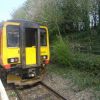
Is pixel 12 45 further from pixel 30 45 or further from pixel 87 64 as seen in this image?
pixel 87 64

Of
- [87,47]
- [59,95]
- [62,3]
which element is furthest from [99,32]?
[59,95]

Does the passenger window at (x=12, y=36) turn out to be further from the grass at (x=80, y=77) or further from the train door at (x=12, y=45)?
the grass at (x=80, y=77)

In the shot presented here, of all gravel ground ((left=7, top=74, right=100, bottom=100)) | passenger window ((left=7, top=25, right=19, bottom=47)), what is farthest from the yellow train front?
gravel ground ((left=7, top=74, right=100, bottom=100))

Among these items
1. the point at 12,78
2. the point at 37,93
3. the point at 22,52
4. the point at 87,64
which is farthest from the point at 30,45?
the point at 87,64

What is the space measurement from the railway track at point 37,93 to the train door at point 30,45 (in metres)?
1.05

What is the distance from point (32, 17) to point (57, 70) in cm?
1163

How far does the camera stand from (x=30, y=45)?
11.4 m

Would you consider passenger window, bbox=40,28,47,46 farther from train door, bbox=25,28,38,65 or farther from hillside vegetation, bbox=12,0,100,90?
hillside vegetation, bbox=12,0,100,90

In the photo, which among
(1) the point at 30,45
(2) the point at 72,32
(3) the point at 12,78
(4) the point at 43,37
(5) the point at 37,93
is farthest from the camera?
(2) the point at 72,32

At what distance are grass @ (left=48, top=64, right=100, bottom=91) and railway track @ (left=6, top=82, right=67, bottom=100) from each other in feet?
3.27

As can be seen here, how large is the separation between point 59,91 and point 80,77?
1511 millimetres

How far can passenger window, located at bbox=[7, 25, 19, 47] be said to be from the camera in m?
10.5

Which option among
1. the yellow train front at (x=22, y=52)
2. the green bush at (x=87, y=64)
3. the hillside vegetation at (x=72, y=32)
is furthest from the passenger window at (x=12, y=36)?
the green bush at (x=87, y=64)

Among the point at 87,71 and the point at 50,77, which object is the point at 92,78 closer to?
the point at 87,71
